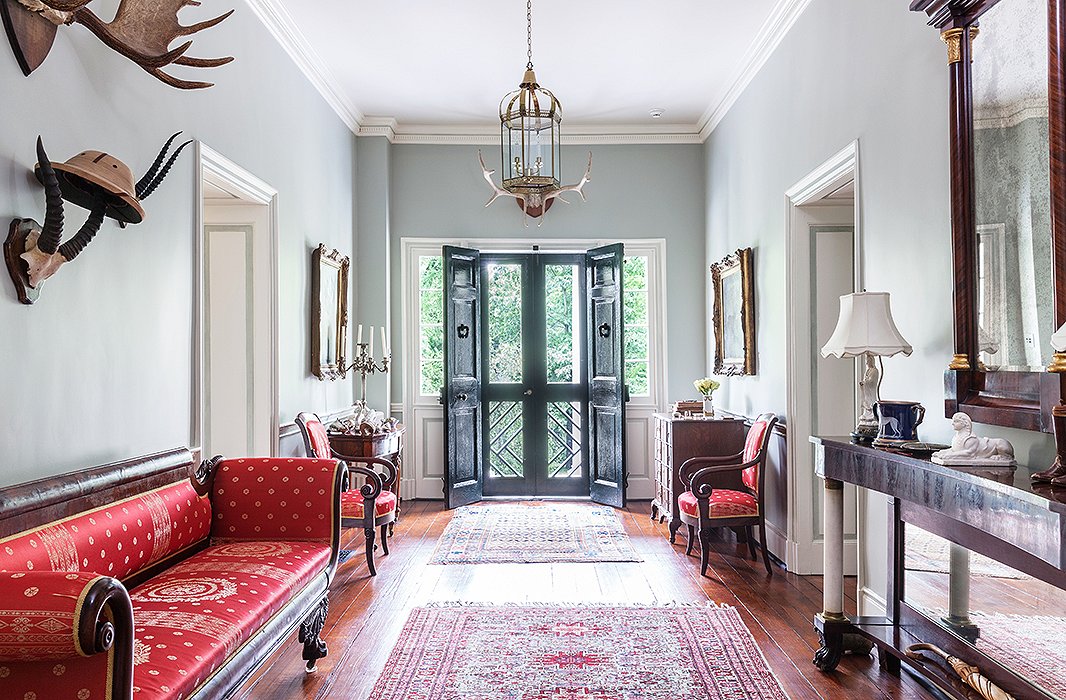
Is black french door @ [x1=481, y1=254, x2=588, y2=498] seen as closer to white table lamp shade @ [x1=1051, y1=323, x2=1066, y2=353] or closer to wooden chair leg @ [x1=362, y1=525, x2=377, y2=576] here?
wooden chair leg @ [x1=362, y1=525, x2=377, y2=576]

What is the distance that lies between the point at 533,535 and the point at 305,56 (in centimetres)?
358

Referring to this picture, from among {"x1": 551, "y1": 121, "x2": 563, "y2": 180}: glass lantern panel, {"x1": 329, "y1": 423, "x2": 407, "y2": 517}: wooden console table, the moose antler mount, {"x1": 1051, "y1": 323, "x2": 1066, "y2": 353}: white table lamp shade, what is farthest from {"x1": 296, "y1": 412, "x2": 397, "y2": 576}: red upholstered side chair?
{"x1": 1051, "y1": 323, "x2": 1066, "y2": 353}: white table lamp shade

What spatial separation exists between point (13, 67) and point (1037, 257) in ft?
10.2

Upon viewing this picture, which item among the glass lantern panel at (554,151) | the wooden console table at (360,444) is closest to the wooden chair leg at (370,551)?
the wooden console table at (360,444)

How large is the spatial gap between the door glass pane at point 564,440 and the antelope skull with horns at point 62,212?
516cm

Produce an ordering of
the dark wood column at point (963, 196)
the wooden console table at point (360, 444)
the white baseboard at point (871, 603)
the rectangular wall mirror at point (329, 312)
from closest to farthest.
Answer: the dark wood column at point (963, 196)
the white baseboard at point (871, 603)
the wooden console table at point (360, 444)
the rectangular wall mirror at point (329, 312)

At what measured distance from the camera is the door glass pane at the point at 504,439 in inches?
315

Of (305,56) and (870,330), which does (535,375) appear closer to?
(305,56)

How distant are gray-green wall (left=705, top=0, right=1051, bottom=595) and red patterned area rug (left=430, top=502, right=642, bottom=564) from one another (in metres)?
1.45

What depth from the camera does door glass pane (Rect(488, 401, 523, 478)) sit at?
8008 mm

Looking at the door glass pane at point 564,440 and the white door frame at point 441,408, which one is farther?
the door glass pane at point 564,440

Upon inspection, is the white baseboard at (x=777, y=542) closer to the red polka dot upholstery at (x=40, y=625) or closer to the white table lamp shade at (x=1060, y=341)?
the white table lamp shade at (x=1060, y=341)

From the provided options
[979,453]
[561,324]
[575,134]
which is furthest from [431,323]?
[979,453]

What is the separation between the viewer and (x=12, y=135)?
8.69ft
